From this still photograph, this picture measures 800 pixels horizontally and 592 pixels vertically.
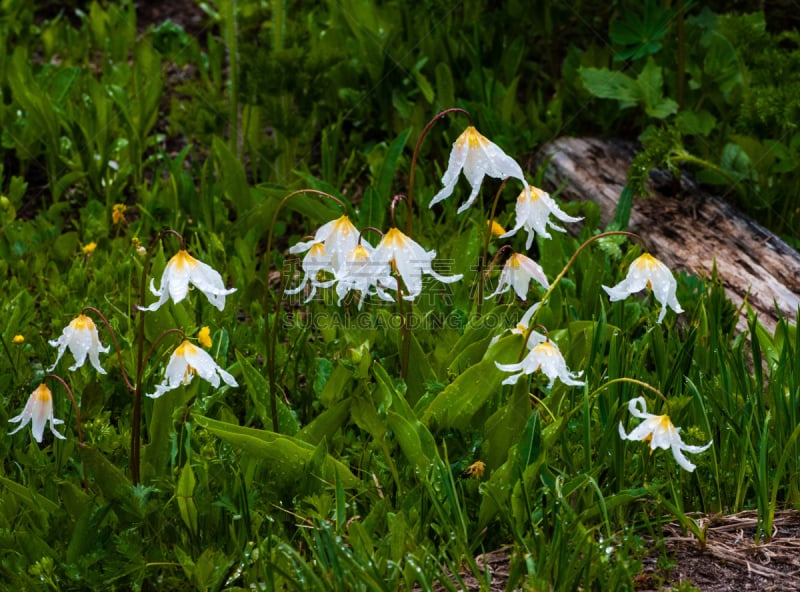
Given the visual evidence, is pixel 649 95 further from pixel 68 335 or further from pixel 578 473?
pixel 68 335

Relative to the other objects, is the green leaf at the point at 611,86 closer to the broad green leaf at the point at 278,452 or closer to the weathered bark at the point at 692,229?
the weathered bark at the point at 692,229

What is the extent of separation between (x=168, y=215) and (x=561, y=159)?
1695mm

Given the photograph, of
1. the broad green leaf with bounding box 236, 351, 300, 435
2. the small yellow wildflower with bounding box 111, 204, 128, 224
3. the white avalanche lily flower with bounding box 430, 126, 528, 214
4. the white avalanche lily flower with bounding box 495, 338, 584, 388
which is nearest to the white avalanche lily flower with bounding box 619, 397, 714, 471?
the white avalanche lily flower with bounding box 495, 338, 584, 388

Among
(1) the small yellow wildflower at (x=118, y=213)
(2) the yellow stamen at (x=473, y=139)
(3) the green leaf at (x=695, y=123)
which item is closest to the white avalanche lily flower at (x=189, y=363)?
(2) the yellow stamen at (x=473, y=139)

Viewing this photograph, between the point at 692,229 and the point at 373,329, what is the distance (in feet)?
4.72

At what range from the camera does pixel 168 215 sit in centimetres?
407

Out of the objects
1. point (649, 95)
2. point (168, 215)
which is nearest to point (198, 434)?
point (168, 215)

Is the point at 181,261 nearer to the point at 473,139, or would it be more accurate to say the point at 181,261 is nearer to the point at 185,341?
the point at 185,341

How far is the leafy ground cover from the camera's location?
7.14 feet

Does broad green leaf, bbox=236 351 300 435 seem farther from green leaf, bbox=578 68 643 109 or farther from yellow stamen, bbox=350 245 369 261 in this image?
green leaf, bbox=578 68 643 109

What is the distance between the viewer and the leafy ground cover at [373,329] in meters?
2.18

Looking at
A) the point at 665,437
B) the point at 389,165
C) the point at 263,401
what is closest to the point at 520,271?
the point at 665,437

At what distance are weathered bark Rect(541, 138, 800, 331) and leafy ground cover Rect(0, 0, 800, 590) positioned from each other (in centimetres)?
14

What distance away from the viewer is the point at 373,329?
3059mm
